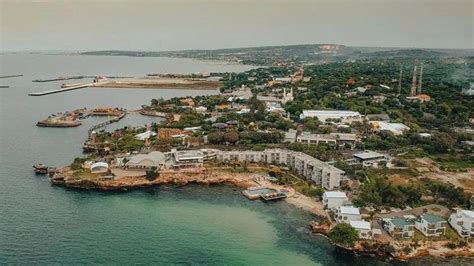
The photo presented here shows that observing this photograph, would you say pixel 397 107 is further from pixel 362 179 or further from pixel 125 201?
pixel 125 201

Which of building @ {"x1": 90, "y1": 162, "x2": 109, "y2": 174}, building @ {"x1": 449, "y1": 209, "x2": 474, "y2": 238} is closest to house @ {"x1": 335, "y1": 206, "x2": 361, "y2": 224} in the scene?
building @ {"x1": 449, "y1": 209, "x2": 474, "y2": 238}

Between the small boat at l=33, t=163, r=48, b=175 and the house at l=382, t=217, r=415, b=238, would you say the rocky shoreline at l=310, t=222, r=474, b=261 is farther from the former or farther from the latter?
the small boat at l=33, t=163, r=48, b=175

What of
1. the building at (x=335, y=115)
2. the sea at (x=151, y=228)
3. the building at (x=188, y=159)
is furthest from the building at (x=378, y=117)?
the sea at (x=151, y=228)

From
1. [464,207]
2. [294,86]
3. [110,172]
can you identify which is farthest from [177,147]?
[294,86]

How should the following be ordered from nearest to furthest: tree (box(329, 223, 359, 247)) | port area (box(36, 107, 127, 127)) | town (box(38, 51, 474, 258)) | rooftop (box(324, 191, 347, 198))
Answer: tree (box(329, 223, 359, 247)) < town (box(38, 51, 474, 258)) < rooftop (box(324, 191, 347, 198)) < port area (box(36, 107, 127, 127))

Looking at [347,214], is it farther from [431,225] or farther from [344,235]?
[431,225]

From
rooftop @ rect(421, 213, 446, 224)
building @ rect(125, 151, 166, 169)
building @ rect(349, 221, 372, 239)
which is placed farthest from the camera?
building @ rect(125, 151, 166, 169)
